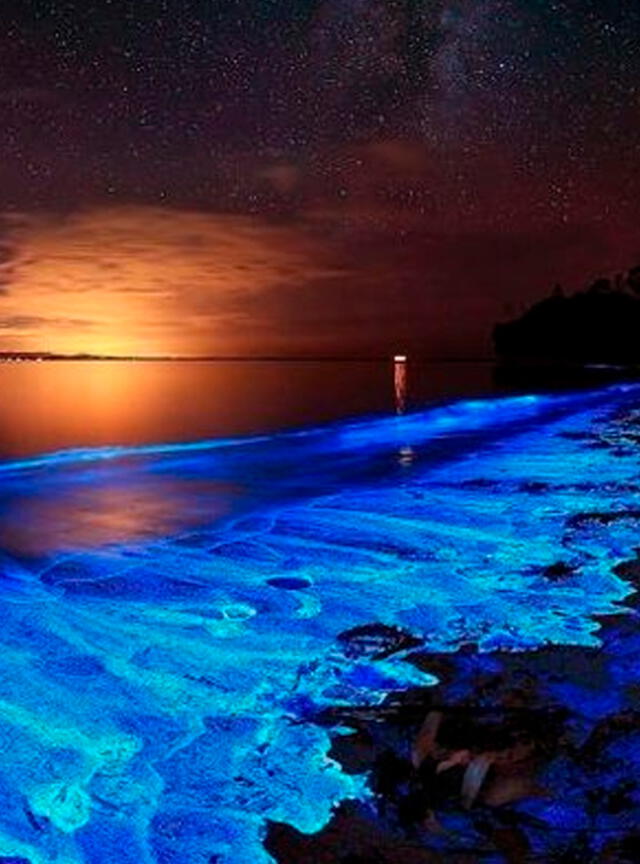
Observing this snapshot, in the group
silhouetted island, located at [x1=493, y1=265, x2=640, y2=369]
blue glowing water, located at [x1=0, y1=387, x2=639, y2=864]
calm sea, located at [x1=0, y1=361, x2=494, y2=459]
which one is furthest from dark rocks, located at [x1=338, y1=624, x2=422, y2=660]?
silhouetted island, located at [x1=493, y1=265, x2=640, y2=369]

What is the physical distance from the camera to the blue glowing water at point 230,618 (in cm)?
372

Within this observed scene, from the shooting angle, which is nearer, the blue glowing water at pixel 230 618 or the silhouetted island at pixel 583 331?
the blue glowing water at pixel 230 618

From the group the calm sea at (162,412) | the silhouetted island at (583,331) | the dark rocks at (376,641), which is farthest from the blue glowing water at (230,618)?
the silhouetted island at (583,331)

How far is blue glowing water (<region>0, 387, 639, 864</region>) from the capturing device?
146 inches

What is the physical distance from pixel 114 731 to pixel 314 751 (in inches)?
44.8

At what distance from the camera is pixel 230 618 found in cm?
654

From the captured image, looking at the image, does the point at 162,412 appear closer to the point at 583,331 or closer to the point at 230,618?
the point at 230,618

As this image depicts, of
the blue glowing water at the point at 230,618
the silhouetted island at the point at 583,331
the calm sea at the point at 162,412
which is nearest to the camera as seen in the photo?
the blue glowing water at the point at 230,618

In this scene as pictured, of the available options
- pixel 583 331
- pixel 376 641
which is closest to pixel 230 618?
pixel 376 641

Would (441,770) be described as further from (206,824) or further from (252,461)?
(252,461)

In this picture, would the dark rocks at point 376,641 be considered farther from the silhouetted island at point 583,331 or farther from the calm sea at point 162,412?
the silhouetted island at point 583,331

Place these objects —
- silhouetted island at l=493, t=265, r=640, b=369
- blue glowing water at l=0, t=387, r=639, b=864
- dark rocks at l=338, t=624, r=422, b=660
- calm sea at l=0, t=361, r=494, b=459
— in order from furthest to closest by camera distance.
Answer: silhouetted island at l=493, t=265, r=640, b=369 < calm sea at l=0, t=361, r=494, b=459 < dark rocks at l=338, t=624, r=422, b=660 < blue glowing water at l=0, t=387, r=639, b=864

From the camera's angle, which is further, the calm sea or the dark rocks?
the calm sea

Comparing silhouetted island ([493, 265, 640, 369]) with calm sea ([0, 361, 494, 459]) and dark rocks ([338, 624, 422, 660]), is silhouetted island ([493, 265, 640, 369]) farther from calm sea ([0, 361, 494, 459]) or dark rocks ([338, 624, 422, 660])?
dark rocks ([338, 624, 422, 660])
